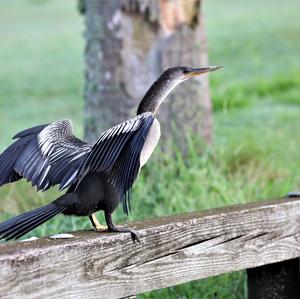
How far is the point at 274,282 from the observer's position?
3824mm

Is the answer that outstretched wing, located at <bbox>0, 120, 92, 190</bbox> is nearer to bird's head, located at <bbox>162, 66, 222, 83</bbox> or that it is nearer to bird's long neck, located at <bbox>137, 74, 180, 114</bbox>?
bird's long neck, located at <bbox>137, 74, 180, 114</bbox>

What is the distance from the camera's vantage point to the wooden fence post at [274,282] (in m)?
3.81

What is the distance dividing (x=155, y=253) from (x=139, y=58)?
3078mm

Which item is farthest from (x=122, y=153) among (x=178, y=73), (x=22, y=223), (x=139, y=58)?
(x=139, y=58)

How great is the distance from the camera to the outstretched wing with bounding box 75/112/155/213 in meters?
2.96

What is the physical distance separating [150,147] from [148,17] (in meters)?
3.07

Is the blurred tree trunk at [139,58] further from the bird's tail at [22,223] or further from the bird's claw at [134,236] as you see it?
the bird's tail at [22,223]

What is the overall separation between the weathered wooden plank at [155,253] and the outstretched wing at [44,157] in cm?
24

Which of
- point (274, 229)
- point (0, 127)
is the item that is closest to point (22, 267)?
point (274, 229)

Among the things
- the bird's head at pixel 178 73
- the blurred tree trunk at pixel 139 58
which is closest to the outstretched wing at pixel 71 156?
the bird's head at pixel 178 73

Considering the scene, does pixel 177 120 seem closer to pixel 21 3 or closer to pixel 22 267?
pixel 22 267

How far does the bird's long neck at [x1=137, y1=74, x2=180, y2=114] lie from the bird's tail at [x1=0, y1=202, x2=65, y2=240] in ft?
2.05

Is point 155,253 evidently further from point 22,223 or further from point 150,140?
point 22,223

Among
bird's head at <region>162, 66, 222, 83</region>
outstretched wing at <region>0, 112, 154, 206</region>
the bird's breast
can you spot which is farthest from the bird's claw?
bird's head at <region>162, 66, 222, 83</region>
